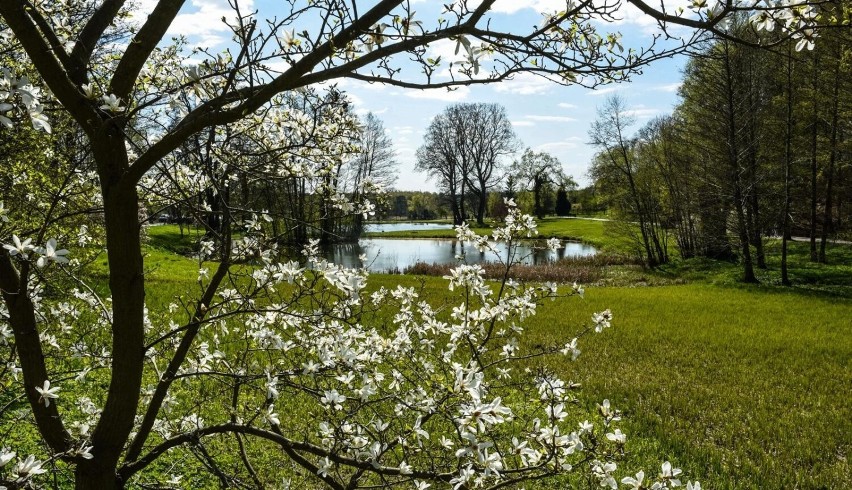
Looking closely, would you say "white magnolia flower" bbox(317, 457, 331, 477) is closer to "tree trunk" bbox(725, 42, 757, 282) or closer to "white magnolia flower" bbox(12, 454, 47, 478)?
"white magnolia flower" bbox(12, 454, 47, 478)

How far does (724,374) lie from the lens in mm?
7969

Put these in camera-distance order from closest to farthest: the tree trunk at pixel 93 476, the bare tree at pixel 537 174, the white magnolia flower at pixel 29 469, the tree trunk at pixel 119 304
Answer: the white magnolia flower at pixel 29 469, the tree trunk at pixel 119 304, the tree trunk at pixel 93 476, the bare tree at pixel 537 174

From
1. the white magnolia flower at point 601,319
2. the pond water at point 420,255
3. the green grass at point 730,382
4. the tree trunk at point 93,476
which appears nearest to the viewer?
the tree trunk at point 93,476

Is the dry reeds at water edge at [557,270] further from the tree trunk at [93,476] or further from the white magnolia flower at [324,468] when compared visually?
the tree trunk at [93,476]

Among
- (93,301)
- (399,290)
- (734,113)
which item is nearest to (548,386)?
(399,290)

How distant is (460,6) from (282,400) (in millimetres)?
5782

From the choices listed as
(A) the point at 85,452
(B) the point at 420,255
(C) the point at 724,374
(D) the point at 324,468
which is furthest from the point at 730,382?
(B) the point at 420,255

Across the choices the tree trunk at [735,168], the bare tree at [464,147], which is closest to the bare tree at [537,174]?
the bare tree at [464,147]

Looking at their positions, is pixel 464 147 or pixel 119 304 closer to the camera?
pixel 119 304

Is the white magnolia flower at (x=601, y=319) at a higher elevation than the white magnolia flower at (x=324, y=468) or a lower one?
higher

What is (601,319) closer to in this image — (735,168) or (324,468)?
(324,468)

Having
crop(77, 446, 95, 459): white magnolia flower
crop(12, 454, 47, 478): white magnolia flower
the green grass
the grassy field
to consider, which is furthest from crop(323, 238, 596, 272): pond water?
crop(12, 454, 47, 478): white magnolia flower

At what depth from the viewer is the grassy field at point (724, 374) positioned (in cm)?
521

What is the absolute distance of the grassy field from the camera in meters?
5.21
